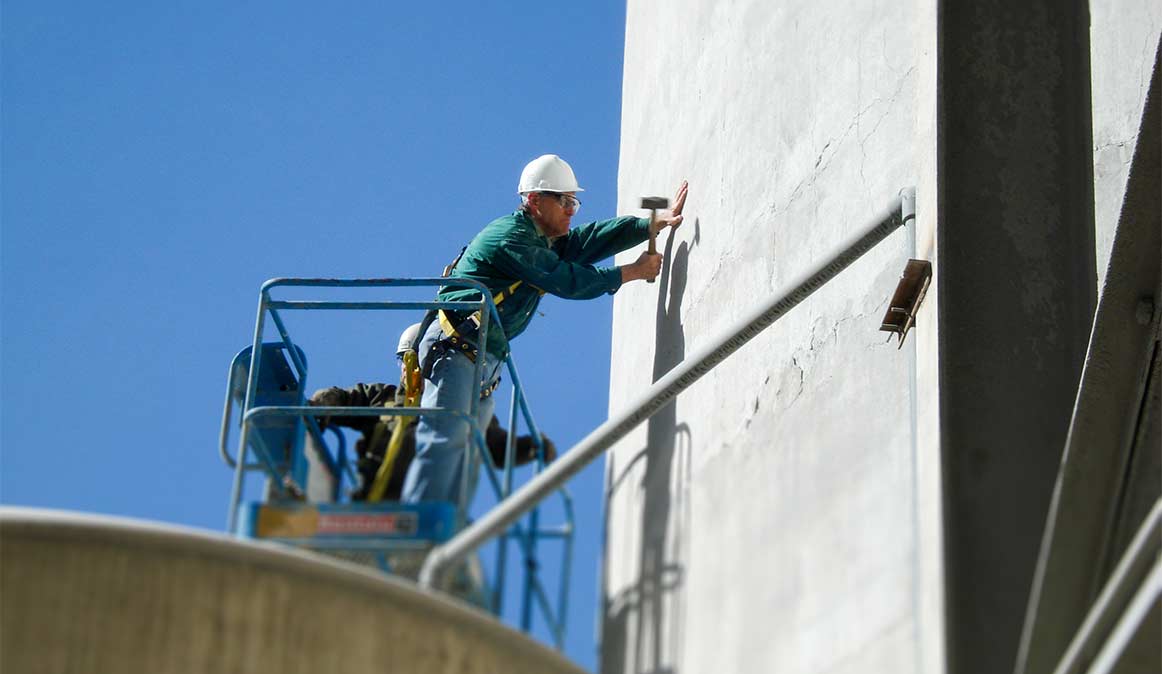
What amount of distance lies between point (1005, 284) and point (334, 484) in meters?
3.42

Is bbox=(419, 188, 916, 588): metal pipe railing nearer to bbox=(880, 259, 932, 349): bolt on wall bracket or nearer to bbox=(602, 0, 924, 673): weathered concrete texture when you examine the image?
bbox=(602, 0, 924, 673): weathered concrete texture

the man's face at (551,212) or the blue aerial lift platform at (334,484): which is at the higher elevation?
the man's face at (551,212)

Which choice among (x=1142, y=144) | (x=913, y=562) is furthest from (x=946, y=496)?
(x=1142, y=144)

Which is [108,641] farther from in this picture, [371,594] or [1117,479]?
[1117,479]

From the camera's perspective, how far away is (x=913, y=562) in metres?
7.89

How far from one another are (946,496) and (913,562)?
1.07ft

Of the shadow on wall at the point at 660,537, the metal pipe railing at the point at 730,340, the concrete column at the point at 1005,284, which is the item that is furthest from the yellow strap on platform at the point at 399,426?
the concrete column at the point at 1005,284

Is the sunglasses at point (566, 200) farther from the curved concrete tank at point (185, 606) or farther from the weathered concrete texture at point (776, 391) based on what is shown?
the curved concrete tank at point (185, 606)

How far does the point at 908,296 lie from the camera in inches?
339

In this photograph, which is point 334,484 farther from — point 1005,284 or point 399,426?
point 1005,284

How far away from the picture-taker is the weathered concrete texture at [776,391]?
8406 mm

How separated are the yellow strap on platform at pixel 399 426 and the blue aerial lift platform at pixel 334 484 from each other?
143mm

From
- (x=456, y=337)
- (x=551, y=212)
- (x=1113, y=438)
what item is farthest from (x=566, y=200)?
(x=1113, y=438)

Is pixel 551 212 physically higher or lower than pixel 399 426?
higher
